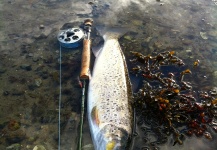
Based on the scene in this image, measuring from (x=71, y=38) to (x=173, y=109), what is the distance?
2710mm

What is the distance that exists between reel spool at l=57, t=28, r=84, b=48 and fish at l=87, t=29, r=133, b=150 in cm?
51

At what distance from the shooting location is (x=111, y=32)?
5703 mm

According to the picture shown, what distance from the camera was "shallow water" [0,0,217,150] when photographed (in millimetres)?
4215

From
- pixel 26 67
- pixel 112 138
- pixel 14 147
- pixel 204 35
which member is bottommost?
pixel 14 147

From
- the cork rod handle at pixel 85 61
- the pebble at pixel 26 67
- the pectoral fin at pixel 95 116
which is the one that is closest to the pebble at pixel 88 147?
the pectoral fin at pixel 95 116

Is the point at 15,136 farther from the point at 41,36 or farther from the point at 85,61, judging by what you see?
the point at 41,36

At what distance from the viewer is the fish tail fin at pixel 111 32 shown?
5590 millimetres

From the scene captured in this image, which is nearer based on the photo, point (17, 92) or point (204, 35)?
point (17, 92)

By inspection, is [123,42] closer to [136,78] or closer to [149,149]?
[136,78]

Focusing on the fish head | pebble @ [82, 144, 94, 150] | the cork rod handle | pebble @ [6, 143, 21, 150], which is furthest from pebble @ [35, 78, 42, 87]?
the fish head

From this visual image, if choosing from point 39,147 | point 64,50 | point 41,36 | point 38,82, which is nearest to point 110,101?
point 39,147

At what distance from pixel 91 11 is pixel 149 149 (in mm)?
4240

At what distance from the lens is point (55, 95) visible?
186 inches

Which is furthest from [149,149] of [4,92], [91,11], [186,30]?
[91,11]
